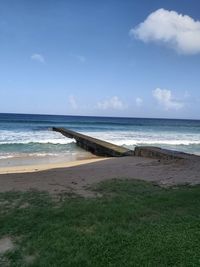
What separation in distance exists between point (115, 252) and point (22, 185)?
428 centimetres

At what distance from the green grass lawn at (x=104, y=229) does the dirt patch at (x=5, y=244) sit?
79 millimetres

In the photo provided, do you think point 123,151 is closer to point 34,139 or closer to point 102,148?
point 102,148

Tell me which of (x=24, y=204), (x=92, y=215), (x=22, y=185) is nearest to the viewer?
(x=92, y=215)

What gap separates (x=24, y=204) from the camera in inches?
231

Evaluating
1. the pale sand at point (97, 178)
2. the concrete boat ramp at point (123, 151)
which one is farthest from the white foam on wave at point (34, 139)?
the pale sand at point (97, 178)

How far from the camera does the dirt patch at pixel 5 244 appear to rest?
402cm

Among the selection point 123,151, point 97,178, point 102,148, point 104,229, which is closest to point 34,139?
point 102,148

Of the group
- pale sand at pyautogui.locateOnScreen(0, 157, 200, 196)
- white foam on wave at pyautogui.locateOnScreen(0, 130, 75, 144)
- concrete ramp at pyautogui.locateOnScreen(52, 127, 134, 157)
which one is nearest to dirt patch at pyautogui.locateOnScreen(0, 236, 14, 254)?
pale sand at pyautogui.locateOnScreen(0, 157, 200, 196)

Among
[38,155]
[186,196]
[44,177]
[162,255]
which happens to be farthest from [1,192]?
[38,155]

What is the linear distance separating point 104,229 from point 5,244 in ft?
4.26

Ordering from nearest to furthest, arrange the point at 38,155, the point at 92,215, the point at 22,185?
the point at 92,215
the point at 22,185
the point at 38,155

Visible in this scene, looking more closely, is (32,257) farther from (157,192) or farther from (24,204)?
(157,192)

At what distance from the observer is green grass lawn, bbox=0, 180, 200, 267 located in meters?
3.68

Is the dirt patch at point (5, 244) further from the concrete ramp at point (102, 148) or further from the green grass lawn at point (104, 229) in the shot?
the concrete ramp at point (102, 148)
